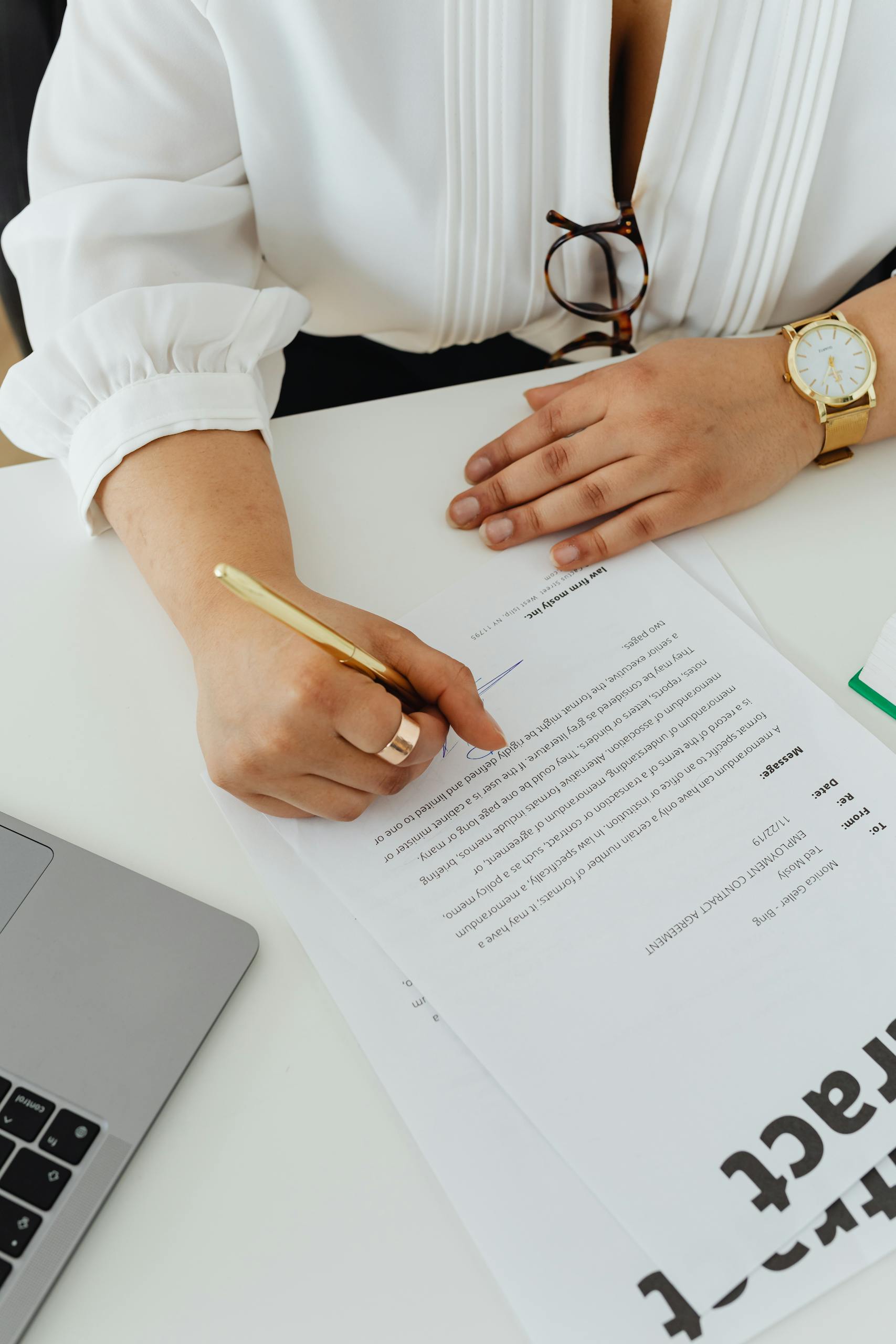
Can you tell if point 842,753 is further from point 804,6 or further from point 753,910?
point 804,6

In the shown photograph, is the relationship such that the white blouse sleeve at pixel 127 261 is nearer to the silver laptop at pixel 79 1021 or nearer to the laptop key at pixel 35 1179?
the silver laptop at pixel 79 1021

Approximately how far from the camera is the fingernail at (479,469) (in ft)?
2.21

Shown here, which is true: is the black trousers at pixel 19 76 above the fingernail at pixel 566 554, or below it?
above

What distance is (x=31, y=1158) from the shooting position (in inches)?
16.3

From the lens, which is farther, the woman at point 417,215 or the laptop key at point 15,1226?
the woman at point 417,215

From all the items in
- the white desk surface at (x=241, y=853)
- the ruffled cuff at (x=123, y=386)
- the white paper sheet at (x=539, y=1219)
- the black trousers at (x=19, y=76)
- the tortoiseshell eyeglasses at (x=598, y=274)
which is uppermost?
the black trousers at (x=19, y=76)

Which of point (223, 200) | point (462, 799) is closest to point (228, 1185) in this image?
point (462, 799)

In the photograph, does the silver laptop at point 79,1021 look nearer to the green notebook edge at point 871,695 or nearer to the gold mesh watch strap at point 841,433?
the green notebook edge at point 871,695

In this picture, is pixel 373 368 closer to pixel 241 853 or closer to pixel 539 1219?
pixel 241 853

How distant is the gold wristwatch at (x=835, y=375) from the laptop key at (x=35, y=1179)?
26.2 inches

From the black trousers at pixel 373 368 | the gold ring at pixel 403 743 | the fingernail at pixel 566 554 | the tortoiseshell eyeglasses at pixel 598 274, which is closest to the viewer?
the gold ring at pixel 403 743

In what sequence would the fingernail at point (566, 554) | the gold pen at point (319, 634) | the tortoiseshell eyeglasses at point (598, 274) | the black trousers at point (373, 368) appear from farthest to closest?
the black trousers at point (373, 368), the tortoiseshell eyeglasses at point (598, 274), the fingernail at point (566, 554), the gold pen at point (319, 634)
